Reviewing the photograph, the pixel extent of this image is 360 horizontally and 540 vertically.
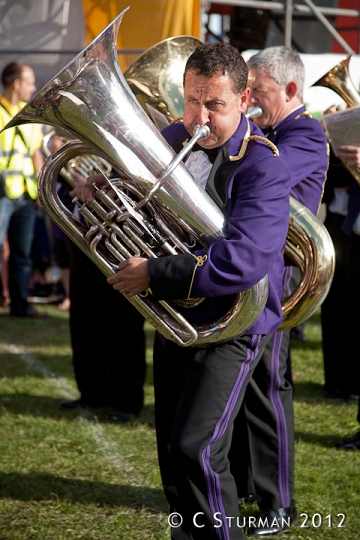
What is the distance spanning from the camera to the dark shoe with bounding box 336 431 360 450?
4250mm

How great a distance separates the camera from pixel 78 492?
3.61 m

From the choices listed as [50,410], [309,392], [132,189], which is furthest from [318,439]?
[132,189]

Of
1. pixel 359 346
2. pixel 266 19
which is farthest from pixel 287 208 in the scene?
pixel 266 19

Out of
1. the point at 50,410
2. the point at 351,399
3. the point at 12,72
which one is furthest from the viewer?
the point at 12,72

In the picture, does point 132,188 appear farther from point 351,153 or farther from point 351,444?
point 351,444

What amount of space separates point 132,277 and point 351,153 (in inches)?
73.4

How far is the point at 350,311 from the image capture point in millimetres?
4836

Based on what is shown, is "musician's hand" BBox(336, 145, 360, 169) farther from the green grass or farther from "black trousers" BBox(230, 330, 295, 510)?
the green grass

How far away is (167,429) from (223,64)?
1380 mm

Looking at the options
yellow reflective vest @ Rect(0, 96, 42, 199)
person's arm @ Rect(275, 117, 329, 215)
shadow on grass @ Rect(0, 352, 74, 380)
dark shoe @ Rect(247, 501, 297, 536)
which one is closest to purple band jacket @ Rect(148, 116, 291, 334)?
person's arm @ Rect(275, 117, 329, 215)

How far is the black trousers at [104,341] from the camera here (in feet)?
15.4

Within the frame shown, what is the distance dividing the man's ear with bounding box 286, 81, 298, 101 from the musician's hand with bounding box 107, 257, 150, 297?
1.42 meters

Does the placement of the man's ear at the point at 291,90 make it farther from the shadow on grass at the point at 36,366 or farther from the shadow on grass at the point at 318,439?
the shadow on grass at the point at 36,366

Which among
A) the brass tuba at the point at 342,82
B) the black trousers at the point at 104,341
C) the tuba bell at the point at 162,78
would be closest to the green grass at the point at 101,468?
the black trousers at the point at 104,341
